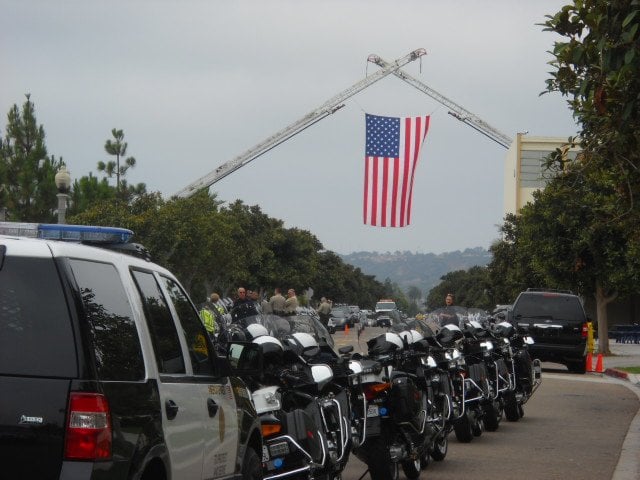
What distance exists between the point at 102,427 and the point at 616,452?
33.5 ft

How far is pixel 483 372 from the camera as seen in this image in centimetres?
1490

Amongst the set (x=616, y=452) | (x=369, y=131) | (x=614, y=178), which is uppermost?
(x=369, y=131)

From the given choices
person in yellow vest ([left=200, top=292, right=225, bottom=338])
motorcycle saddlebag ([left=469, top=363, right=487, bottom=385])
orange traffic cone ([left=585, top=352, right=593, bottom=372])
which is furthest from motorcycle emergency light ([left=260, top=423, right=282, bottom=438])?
orange traffic cone ([left=585, top=352, right=593, bottom=372])

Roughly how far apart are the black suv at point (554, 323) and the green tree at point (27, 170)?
19.1m

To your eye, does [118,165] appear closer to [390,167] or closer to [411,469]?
[390,167]

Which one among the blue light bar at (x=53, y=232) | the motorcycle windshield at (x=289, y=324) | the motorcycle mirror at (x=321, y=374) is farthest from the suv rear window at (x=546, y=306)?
the blue light bar at (x=53, y=232)

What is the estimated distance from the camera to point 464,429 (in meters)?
14.6

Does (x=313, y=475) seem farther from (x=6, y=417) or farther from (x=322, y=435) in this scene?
(x=6, y=417)

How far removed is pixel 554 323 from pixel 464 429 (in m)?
14.4

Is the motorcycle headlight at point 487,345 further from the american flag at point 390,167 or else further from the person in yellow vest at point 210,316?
the american flag at point 390,167

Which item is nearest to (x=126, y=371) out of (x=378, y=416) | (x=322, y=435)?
(x=322, y=435)

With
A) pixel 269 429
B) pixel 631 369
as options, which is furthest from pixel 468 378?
pixel 631 369

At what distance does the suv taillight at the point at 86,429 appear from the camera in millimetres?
4902

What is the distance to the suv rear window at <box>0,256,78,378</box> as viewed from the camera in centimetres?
495
